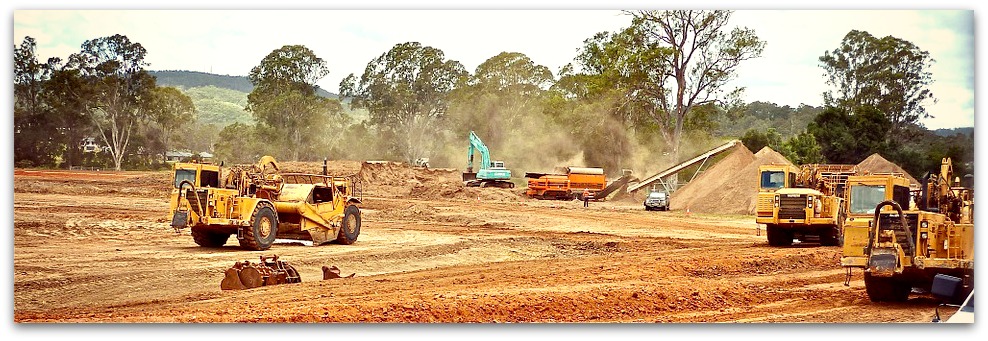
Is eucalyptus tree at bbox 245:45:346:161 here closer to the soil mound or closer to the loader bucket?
the soil mound

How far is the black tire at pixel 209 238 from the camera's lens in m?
16.8

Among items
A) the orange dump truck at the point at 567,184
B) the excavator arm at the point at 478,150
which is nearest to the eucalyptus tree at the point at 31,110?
the excavator arm at the point at 478,150

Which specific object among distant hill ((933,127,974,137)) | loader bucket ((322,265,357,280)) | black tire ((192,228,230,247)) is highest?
distant hill ((933,127,974,137))

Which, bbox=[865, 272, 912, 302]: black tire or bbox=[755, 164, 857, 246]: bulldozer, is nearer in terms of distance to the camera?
bbox=[865, 272, 912, 302]: black tire

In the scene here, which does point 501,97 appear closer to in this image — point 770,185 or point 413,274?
point 770,185

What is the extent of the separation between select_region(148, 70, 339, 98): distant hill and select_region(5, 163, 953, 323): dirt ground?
1.73 metres

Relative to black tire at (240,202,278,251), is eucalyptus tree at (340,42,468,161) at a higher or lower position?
higher

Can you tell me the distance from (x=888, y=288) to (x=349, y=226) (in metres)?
10.3

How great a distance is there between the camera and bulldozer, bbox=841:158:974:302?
10219mm

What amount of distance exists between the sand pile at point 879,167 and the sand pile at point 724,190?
9.68 metres

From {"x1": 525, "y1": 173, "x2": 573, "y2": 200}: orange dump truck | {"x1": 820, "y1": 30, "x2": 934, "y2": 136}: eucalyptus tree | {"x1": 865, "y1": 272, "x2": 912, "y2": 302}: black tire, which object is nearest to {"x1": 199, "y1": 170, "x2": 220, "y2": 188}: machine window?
{"x1": 820, "y1": 30, "x2": 934, "y2": 136}: eucalyptus tree

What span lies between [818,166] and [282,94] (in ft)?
30.1

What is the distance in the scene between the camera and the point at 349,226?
61.8 ft

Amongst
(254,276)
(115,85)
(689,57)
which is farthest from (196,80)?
(689,57)
